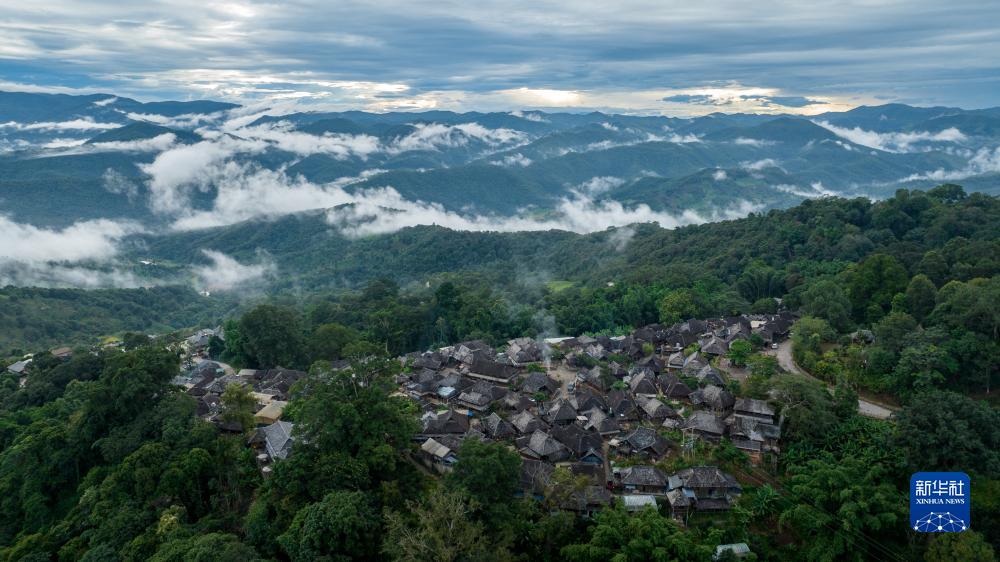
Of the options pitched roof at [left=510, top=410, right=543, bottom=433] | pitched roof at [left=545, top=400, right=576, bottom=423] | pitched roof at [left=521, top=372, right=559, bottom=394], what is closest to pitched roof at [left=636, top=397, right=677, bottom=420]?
pitched roof at [left=545, top=400, right=576, bottom=423]

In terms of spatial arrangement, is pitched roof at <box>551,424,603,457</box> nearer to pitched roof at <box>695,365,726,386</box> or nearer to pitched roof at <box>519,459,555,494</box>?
pitched roof at <box>519,459,555,494</box>

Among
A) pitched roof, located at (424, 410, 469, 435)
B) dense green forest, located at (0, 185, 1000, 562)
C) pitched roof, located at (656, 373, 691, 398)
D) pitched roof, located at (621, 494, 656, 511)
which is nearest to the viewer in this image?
dense green forest, located at (0, 185, 1000, 562)

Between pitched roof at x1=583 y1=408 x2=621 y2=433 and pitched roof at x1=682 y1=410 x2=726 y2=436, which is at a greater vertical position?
pitched roof at x1=682 y1=410 x2=726 y2=436

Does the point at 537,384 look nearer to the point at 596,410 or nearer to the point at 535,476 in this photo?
the point at 596,410

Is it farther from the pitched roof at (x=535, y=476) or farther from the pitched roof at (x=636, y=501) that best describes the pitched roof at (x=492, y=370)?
the pitched roof at (x=636, y=501)

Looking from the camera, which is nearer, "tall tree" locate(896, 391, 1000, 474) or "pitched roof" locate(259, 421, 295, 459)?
"tall tree" locate(896, 391, 1000, 474)

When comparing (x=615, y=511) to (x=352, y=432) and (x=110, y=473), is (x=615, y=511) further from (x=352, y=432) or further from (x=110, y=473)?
(x=110, y=473)

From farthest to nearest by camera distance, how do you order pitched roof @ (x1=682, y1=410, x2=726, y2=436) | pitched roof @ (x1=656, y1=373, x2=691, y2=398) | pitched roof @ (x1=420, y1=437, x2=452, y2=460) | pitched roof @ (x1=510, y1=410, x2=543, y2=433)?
pitched roof @ (x1=656, y1=373, x2=691, y2=398) < pitched roof @ (x1=510, y1=410, x2=543, y2=433) < pitched roof @ (x1=682, y1=410, x2=726, y2=436) < pitched roof @ (x1=420, y1=437, x2=452, y2=460)

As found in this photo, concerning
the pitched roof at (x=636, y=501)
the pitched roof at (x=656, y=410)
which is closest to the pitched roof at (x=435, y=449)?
the pitched roof at (x=636, y=501)
